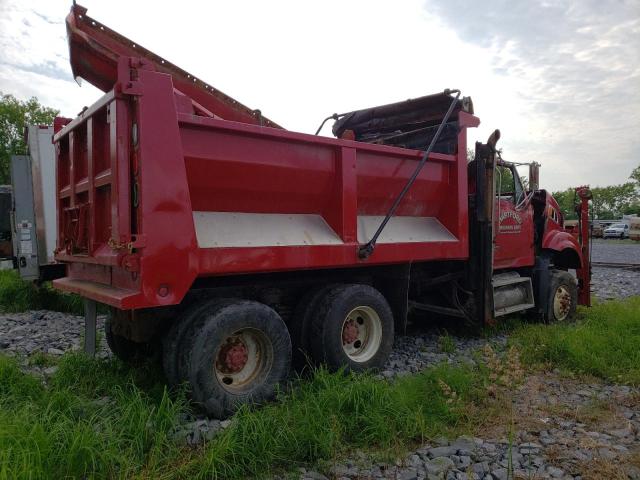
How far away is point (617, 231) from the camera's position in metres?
39.6

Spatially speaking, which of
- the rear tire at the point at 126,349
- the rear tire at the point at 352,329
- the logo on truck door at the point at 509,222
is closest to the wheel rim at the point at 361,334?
the rear tire at the point at 352,329

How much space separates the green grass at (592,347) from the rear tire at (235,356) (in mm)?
2774

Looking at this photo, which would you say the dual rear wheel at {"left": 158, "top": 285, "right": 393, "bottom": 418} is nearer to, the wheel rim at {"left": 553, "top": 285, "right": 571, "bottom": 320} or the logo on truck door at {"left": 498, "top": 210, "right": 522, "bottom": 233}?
the logo on truck door at {"left": 498, "top": 210, "right": 522, "bottom": 233}

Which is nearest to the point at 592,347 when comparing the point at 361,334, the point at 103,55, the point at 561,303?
the point at 561,303

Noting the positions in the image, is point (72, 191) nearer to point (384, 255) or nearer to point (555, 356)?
point (384, 255)

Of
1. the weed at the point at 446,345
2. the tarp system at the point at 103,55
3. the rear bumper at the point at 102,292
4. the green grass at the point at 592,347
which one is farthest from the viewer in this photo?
the weed at the point at 446,345

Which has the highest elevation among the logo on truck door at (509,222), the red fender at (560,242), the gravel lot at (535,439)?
the logo on truck door at (509,222)

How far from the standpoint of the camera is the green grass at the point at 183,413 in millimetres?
2662

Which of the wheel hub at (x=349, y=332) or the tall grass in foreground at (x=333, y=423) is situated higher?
the wheel hub at (x=349, y=332)

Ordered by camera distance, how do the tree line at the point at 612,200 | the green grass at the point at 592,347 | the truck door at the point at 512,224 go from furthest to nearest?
the tree line at the point at 612,200, the truck door at the point at 512,224, the green grass at the point at 592,347

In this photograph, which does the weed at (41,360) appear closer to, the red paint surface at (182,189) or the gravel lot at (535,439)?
the gravel lot at (535,439)

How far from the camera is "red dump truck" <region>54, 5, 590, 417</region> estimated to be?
3365 millimetres

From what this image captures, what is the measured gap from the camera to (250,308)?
3760 mm

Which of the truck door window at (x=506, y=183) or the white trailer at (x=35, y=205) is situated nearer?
the truck door window at (x=506, y=183)
